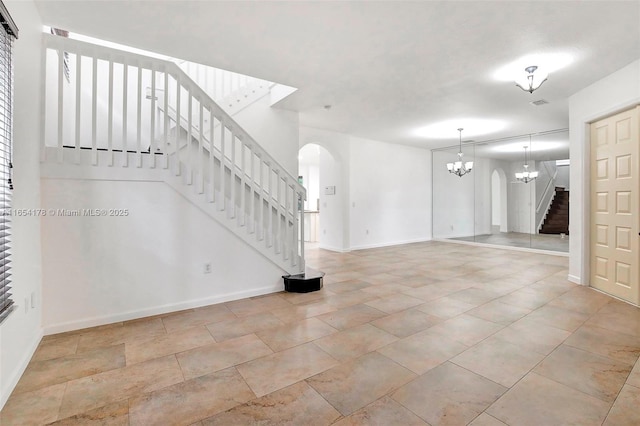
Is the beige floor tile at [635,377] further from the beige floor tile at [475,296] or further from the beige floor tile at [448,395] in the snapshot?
the beige floor tile at [475,296]

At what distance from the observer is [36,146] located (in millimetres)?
2551

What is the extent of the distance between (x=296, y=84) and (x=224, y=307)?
9.89 feet

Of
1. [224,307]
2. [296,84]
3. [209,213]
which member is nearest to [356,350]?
[224,307]

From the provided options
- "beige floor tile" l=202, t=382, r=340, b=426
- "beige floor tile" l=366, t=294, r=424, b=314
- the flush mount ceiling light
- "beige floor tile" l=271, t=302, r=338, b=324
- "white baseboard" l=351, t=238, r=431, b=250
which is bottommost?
"beige floor tile" l=202, t=382, r=340, b=426

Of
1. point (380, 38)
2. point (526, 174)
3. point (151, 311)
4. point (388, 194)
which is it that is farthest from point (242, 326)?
point (526, 174)

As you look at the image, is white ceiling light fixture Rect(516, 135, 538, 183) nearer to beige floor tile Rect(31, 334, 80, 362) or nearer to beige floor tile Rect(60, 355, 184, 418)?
beige floor tile Rect(60, 355, 184, 418)

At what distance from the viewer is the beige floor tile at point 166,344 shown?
2.33m

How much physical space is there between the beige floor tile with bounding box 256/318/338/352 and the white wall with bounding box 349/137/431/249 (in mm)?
4532

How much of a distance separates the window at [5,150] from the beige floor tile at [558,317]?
4.31m

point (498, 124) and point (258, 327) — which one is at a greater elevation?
point (498, 124)

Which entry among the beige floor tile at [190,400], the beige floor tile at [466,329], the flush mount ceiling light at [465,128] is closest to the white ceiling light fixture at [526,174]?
the flush mount ceiling light at [465,128]

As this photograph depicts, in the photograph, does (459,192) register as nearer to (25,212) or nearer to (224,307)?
(224,307)

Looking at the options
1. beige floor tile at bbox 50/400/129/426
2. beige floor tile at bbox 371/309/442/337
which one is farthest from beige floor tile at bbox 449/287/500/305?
beige floor tile at bbox 50/400/129/426

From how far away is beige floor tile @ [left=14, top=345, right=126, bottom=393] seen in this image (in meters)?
1.98
